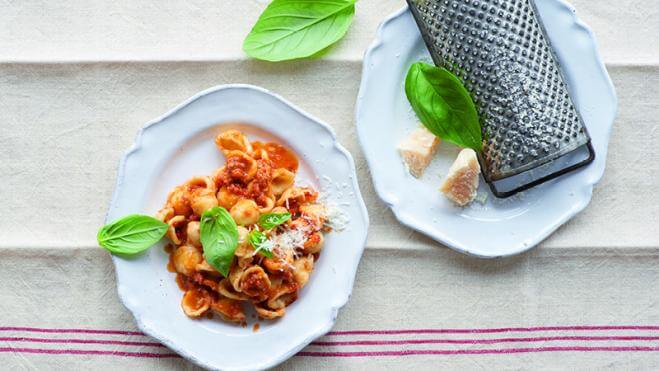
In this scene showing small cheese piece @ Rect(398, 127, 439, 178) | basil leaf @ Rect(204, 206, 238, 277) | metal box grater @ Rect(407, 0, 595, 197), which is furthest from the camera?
small cheese piece @ Rect(398, 127, 439, 178)

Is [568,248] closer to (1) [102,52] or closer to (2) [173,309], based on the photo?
(2) [173,309]

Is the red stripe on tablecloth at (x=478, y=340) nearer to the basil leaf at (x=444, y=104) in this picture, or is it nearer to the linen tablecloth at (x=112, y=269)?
the linen tablecloth at (x=112, y=269)

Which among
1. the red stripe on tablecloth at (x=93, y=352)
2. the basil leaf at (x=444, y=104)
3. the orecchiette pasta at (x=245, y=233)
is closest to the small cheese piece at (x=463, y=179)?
the basil leaf at (x=444, y=104)

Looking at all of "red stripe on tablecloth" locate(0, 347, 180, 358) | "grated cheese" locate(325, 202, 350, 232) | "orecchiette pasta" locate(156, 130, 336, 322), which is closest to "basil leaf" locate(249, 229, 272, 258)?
"orecchiette pasta" locate(156, 130, 336, 322)

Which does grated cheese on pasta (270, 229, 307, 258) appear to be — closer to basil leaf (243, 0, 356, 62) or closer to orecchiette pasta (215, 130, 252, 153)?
orecchiette pasta (215, 130, 252, 153)

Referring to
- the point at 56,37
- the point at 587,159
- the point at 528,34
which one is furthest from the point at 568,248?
the point at 56,37

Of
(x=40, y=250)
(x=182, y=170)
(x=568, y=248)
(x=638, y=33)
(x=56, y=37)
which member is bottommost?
(x=568, y=248)

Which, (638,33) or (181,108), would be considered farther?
(638,33)
